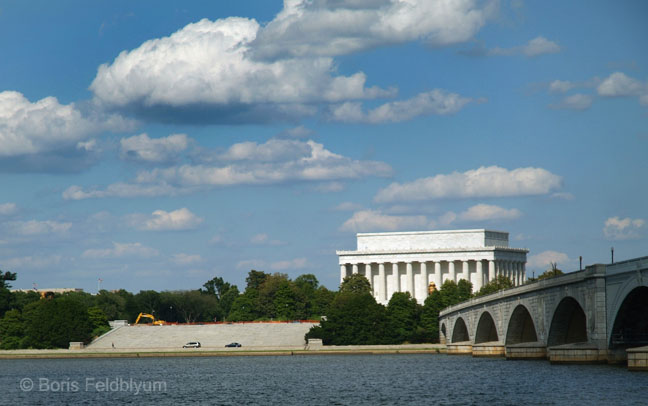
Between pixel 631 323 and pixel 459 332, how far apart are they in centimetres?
6440

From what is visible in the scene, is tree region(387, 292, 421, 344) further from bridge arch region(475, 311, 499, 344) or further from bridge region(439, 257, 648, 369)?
bridge region(439, 257, 648, 369)

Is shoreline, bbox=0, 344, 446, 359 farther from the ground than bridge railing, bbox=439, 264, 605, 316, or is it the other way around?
bridge railing, bbox=439, 264, 605, 316

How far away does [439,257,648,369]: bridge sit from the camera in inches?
3194

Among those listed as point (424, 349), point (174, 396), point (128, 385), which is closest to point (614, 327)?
point (174, 396)

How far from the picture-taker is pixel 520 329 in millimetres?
113562

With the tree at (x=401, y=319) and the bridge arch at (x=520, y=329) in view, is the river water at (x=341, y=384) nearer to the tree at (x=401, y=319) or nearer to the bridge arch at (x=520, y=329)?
the bridge arch at (x=520, y=329)

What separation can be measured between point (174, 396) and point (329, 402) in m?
13.6

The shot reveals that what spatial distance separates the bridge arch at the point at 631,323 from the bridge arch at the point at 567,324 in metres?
10.1

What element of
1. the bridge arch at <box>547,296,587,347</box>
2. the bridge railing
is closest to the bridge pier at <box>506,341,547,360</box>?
the bridge arch at <box>547,296,587,347</box>

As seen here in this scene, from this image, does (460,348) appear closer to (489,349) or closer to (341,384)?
(489,349)

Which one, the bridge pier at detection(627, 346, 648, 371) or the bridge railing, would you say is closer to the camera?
the bridge pier at detection(627, 346, 648, 371)

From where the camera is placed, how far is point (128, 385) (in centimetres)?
8994

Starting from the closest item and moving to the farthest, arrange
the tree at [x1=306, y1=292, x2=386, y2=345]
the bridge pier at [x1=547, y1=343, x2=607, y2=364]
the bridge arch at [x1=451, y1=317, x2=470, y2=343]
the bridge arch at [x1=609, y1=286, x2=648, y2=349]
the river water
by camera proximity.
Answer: the river water
the bridge arch at [x1=609, y1=286, x2=648, y2=349]
the bridge pier at [x1=547, y1=343, x2=607, y2=364]
the bridge arch at [x1=451, y1=317, x2=470, y2=343]
the tree at [x1=306, y1=292, x2=386, y2=345]

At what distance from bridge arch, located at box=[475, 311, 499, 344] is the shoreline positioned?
46.8 ft
